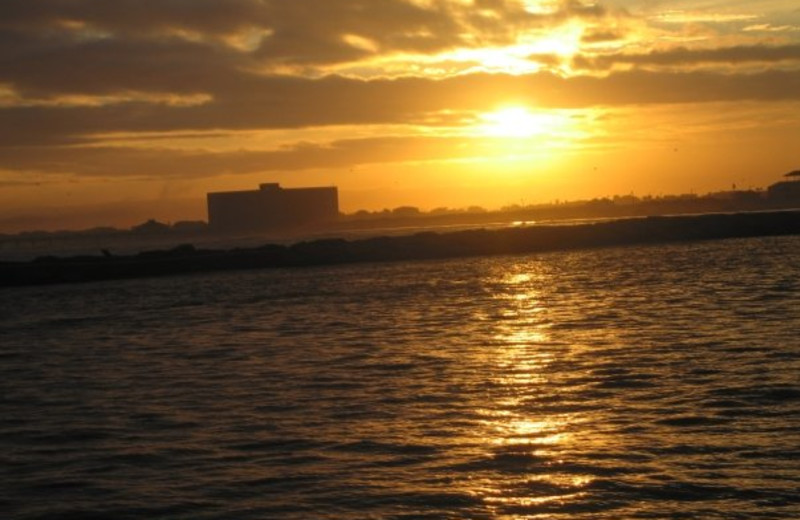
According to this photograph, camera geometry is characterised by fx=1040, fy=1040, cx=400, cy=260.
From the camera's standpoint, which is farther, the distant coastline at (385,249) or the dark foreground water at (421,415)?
the distant coastline at (385,249)

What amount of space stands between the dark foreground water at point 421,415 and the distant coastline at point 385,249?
49.8 metres

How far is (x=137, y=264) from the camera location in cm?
8856

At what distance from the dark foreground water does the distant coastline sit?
49.8 metres

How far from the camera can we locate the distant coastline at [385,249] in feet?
282

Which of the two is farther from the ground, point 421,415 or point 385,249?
point 385,249

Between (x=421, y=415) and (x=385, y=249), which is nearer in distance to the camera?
(x=421, y=415)

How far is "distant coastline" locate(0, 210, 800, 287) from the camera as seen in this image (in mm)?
85812

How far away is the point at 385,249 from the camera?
100688mm

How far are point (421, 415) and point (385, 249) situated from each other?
275ft

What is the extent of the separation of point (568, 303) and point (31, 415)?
2420 cm

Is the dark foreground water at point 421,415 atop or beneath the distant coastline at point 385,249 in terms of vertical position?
beneath

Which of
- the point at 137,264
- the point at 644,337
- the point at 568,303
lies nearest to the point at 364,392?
the point at 644,337

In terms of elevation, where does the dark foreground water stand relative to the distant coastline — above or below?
below

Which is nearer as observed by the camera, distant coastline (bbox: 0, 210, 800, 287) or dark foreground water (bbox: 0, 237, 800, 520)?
dark foreground water (bbox: 0, 237, 800, 520)
